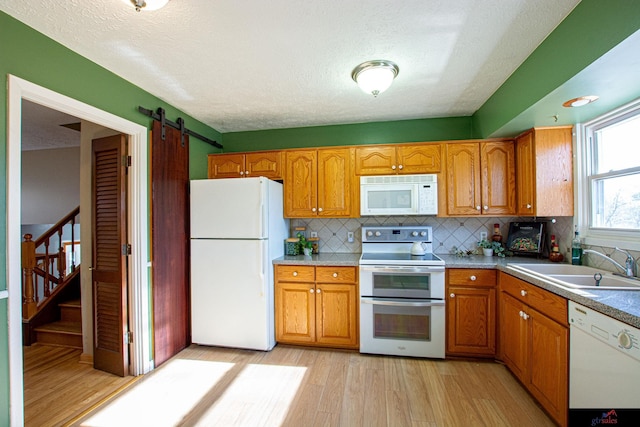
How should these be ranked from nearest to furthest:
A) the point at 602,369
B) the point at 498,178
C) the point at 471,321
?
the point at 602,369 → the point at 471,321 → the point at 498,178

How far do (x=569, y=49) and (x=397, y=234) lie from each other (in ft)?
6.59

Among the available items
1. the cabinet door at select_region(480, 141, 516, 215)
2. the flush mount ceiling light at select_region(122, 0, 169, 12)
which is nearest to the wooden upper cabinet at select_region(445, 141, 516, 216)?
the cabinet door at select_region(480, 141, 516, 215)

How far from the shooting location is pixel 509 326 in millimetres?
2256

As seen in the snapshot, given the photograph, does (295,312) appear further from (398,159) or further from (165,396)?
(398,159)

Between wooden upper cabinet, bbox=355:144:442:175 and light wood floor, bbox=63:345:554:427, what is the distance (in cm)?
185

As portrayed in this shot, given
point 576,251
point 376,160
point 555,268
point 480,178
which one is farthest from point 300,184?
point 576,251

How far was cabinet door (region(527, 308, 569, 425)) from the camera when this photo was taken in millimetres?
1611

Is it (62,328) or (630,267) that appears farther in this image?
(62,328)

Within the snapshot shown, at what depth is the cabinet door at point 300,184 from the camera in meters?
3.10

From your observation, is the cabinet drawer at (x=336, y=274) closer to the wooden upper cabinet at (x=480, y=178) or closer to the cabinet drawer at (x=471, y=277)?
the cabinet drawer at (x=471, y=277)

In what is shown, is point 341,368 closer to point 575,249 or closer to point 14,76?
point 575,249

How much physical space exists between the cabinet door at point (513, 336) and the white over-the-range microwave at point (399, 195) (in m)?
1.03

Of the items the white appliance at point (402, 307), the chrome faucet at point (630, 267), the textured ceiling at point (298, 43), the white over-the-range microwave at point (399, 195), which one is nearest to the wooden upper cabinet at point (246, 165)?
the textured ceiling at point (298, 43)

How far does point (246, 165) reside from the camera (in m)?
3.27
